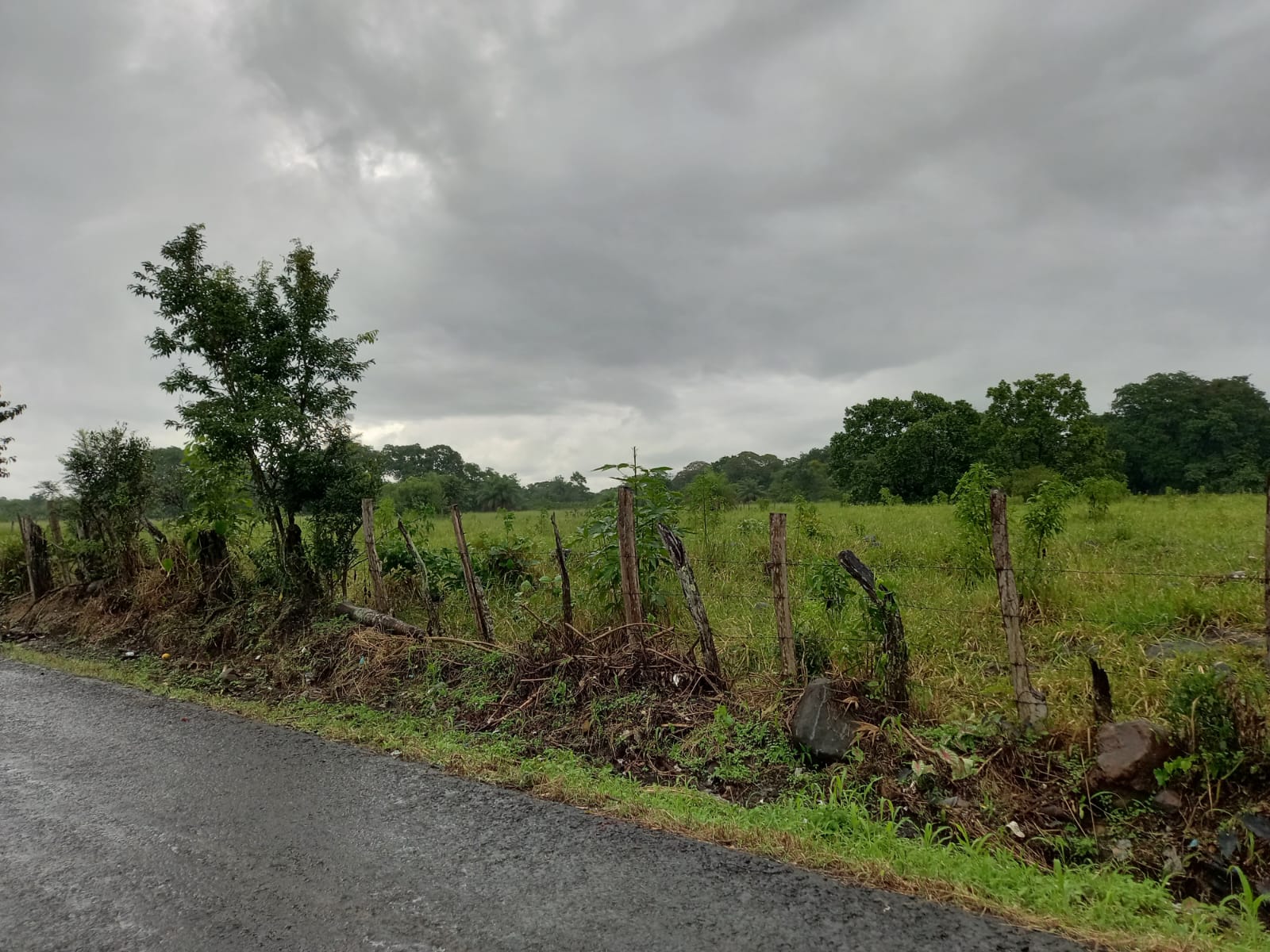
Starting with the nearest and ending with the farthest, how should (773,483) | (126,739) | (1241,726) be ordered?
(1241,726) < (126,739) < (773,483)

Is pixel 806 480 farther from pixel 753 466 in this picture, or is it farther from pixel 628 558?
pixel 628 558

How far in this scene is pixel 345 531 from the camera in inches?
332

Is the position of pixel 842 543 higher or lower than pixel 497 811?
higher

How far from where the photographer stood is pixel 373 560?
783 centimetres

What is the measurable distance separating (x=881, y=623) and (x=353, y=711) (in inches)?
172

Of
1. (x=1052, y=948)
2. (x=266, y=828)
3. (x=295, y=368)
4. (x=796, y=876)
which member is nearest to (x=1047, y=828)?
(x=1052, y=948)

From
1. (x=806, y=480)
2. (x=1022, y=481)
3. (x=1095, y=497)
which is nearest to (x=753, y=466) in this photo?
(x=806, y=480)

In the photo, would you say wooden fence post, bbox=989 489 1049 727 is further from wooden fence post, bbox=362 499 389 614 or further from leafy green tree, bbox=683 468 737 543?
wooden fence post, bbox=362 499 389 614

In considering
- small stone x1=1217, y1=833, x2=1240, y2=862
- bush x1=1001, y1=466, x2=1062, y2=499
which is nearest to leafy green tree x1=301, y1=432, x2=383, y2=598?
small stone x1=1217, y1=833, x2=1240, y2=862

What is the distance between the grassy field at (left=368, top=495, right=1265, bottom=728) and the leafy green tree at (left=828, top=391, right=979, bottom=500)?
3145 centimetres

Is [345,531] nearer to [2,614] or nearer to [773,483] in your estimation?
[2,614]

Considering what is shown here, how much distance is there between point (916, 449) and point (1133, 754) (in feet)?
130

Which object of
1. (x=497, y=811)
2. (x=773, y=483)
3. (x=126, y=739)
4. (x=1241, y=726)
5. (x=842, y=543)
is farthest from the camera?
(x=773, y=483)

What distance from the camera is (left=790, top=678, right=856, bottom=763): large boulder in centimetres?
446
